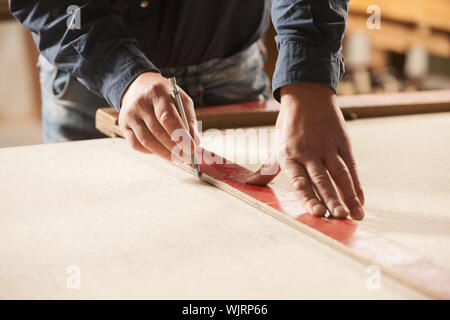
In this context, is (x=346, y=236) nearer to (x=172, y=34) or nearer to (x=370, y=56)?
(x=172, y=34)

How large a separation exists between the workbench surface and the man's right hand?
59 mm

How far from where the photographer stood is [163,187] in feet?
2.83

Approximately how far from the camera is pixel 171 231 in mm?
677

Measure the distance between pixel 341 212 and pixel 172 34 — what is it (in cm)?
86

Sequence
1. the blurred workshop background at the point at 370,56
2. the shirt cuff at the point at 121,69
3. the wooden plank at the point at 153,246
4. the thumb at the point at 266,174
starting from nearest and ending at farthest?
the wooden plank at the point at 153,246, the thumb at the point at 266,174, the shirt cuff at the point at 121,69, the blurred workshop background at the point at 370,56

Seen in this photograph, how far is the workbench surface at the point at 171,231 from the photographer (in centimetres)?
54

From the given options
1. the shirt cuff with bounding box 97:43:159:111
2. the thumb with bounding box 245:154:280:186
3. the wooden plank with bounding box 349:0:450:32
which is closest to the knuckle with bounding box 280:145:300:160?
the thumb with bounding box 245:154:280:186

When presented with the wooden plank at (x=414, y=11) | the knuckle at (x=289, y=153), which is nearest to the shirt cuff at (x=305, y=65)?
the knuckle at (x=289, y=153)

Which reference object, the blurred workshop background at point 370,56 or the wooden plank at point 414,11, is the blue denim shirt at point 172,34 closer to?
the blurred workshop background at point 370,56

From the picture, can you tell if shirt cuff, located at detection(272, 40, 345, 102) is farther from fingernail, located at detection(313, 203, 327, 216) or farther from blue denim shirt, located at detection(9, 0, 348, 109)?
fingernail, located at detection(313, 203, 327, 216)

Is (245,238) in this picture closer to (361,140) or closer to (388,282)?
(388,282)

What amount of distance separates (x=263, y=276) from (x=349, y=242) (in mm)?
133

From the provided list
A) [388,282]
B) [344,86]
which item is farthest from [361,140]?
[344,86]

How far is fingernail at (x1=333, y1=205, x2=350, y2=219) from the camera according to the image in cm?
70
